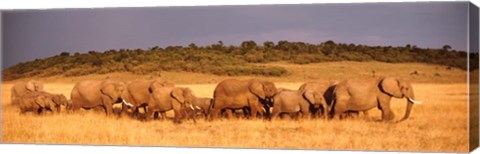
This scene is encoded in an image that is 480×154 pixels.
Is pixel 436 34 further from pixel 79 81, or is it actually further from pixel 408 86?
pixel 79 81

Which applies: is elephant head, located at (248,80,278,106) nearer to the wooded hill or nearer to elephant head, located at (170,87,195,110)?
the wooded hill

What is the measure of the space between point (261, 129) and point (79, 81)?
2.39 meters

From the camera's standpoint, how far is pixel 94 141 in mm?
15055

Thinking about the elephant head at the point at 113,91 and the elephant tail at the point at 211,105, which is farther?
the elephant head at the point at 113,91

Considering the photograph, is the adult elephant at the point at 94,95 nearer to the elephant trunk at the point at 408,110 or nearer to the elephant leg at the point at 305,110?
the elephant leg at the point at 305,110

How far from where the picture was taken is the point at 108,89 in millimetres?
15164

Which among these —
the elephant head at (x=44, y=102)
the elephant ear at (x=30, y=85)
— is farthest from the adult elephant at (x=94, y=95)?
the elephant ear at (x=30, y=85)

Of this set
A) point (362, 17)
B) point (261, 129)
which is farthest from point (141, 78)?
point (362, 17)

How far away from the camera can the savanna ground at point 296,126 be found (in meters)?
13.7

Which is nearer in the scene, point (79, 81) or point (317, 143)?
point (317, 143)

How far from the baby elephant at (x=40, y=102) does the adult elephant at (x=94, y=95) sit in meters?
0.15

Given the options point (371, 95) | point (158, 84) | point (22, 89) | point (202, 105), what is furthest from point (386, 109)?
point (22, 89)

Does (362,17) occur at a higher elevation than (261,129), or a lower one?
higher

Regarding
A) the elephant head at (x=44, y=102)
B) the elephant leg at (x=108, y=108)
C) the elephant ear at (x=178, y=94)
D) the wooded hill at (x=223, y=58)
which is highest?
the wooded hill at (x=223, y=58)
